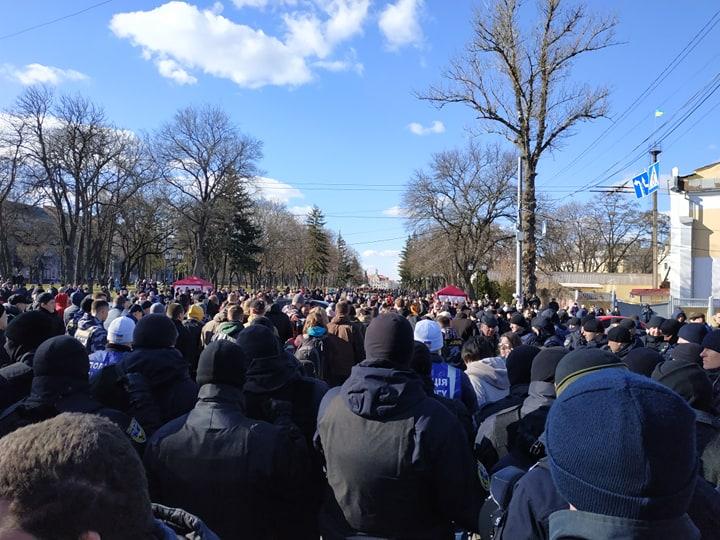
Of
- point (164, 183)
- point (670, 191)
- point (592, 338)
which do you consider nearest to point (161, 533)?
point (592, 338)

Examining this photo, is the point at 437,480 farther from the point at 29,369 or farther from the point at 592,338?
the point at 592,338

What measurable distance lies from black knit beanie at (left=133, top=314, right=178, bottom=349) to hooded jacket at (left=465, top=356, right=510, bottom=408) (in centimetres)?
283

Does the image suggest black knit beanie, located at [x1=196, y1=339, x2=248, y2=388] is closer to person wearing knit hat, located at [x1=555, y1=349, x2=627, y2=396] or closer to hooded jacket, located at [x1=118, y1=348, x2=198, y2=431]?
hooded jacket, located at [x1=118, y1=348, x2=198, y2=431]

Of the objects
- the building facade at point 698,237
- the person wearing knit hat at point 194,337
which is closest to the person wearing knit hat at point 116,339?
the person wearing knit hat at point 194,337

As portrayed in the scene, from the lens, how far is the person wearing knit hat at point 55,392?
311 centimetres

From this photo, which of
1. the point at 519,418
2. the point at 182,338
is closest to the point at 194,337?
the point at 182,338

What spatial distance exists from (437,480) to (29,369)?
3.12 meters

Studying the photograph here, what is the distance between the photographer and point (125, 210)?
50.8m

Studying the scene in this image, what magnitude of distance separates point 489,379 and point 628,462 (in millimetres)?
4364

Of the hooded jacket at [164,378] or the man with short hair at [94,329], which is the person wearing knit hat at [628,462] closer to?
the hooded jacket at [164,378]

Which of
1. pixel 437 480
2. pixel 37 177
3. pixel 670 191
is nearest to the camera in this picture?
pixel 437 480

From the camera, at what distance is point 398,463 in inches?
101

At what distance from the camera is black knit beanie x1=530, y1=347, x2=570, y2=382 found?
3379mm

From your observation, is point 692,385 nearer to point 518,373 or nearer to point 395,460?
point 518,373
